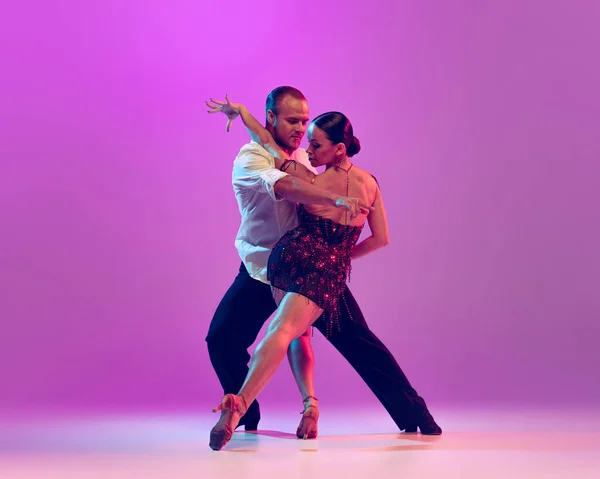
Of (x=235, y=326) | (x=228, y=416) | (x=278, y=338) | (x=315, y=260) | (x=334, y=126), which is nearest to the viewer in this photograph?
(x=228, y=416)

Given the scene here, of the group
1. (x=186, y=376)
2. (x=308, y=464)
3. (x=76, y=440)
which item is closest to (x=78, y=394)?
(x=186, y=376)

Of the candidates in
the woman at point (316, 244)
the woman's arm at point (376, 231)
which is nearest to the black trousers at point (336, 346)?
the woman at point (316, 244)

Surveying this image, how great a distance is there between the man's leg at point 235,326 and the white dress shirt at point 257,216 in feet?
0.36

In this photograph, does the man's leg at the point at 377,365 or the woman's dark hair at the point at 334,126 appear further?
the man's leg at the point at 377,365

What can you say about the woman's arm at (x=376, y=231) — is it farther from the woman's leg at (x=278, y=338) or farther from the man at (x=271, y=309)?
the woman's leg at (x=278, y=338)

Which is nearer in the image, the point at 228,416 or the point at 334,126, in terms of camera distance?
the point at 228,416

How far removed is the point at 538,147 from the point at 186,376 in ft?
10.2

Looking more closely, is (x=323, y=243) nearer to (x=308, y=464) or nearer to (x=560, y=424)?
(x=308, y=464)

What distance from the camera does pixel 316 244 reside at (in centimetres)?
440

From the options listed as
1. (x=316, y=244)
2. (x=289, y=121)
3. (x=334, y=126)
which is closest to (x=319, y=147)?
(x=334, y=126)

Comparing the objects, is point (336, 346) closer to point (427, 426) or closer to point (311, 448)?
point (427, 426)

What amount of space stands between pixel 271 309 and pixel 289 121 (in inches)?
36.6

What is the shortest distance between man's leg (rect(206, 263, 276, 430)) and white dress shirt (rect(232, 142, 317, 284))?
0.11 m

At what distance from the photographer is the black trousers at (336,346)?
15.4ft
